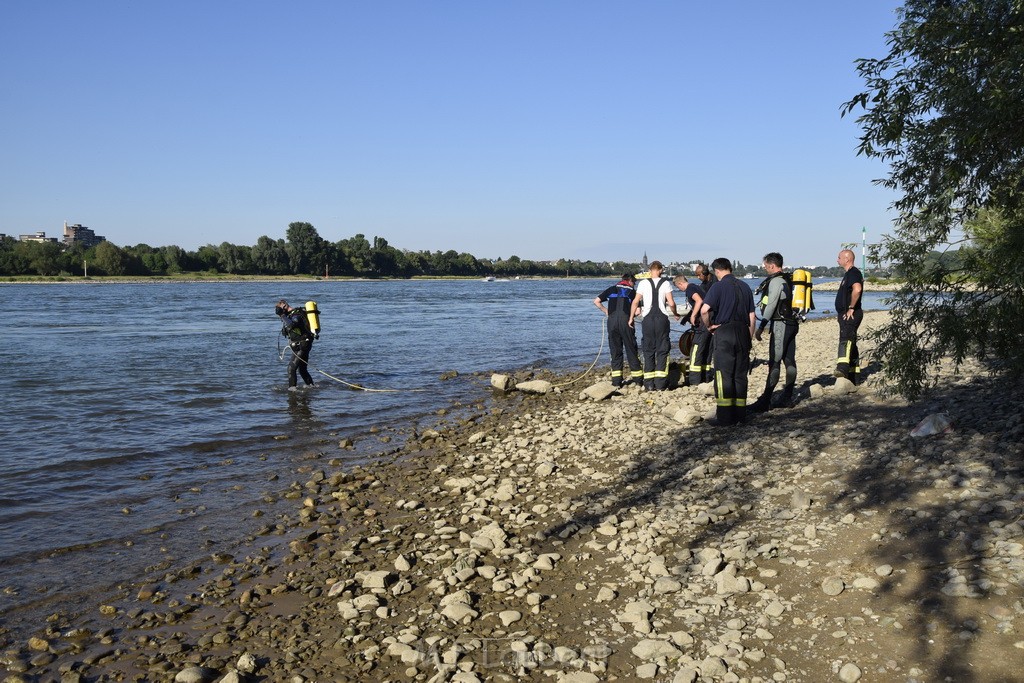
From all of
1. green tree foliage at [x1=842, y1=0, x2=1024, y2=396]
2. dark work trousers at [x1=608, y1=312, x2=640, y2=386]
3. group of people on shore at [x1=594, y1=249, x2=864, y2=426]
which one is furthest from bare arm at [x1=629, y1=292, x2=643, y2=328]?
green tree foliage at [x1=842, y1=0, x2=1024, y2=396]

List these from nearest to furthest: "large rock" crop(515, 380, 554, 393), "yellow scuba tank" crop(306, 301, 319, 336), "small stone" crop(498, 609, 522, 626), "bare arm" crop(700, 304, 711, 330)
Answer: "small stone" crop(498, 609, 522, 626) → "bare arm" crop(700, 304, 711, 330) → "large rock" crop(515, 380, 554, 393) → "yellow scuba tank" crop(306, 301, 319, 336)

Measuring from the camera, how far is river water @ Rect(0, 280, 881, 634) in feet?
23.4

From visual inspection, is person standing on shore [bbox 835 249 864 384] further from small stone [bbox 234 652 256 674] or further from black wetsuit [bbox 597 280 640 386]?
small stone [bbox 234 652 256 674]

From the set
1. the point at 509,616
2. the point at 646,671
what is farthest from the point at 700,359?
the point at 646,671

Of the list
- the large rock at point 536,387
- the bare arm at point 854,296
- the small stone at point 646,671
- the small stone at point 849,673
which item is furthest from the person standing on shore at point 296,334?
the small stone at point 849,673

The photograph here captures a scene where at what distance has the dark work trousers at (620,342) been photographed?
13234mm

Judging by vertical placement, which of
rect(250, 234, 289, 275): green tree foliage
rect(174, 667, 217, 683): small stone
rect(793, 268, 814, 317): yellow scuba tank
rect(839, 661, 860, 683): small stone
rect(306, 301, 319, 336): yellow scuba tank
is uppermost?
rect(250, 234, 289, 275): green tree foliage

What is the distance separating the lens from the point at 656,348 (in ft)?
41.8

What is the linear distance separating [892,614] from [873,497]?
1.92 metres

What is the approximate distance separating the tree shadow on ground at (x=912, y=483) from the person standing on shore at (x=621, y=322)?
11.6ft

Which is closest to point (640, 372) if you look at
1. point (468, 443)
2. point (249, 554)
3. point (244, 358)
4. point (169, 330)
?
point (468, 443)

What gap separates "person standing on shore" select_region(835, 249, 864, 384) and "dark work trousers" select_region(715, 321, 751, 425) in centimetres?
261

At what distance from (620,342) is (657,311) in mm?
1330

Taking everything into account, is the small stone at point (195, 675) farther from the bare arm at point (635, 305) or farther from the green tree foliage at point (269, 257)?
the green tree foliage at point (269, 257)
